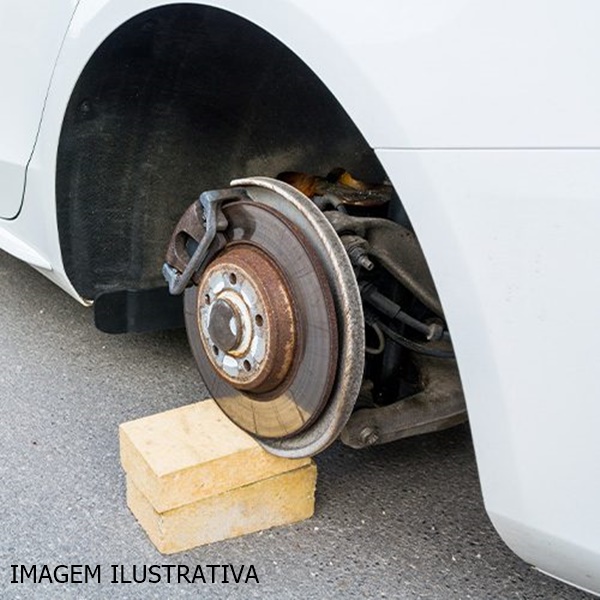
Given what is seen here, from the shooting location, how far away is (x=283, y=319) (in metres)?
1.31

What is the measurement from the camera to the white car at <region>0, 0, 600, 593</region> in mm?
921

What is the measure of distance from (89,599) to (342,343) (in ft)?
1.97

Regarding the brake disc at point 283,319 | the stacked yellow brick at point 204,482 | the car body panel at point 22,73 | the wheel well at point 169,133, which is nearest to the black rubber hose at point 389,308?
the brake disc at point 283,319

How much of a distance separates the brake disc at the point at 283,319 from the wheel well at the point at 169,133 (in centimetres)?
38

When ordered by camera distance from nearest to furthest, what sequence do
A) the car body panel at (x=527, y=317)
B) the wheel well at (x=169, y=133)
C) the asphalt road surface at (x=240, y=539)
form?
the car body panel at (x=527, y=317), the asphalt road surface at (x=240, y=539), the wheel well at (x=169, y=133)

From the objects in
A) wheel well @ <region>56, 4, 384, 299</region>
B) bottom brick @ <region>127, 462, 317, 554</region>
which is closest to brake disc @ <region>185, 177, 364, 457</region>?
bottom brick @ <region>127, 462, 317, 554</region>

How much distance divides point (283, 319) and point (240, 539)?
0.47 meters

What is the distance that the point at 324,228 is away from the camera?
4.25ft

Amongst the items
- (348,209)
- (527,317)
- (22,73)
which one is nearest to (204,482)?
(348,209)

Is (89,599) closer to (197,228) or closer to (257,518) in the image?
(257,518)

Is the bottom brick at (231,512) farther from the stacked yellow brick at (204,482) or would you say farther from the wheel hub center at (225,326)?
the wheel hub center at (225,326)

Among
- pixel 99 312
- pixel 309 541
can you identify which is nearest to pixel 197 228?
pixel 99 312

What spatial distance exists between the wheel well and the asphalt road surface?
1.10 feet

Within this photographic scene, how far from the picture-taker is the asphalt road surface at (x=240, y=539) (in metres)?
1.39
